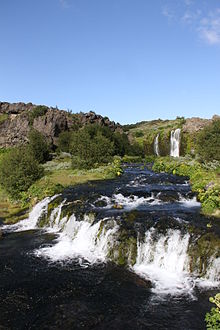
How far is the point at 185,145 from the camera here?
67.4 meters

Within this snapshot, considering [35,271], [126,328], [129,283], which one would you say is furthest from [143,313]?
[35,271]

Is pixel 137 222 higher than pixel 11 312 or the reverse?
higher

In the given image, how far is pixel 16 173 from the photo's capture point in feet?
99.9

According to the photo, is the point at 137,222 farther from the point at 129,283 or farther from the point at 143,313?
the point at 143,313

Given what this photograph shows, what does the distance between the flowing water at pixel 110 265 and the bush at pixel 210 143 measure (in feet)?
49.7

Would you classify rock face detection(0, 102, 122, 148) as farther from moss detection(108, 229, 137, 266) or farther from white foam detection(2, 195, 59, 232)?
moss detection(108, 229, 137, 266)

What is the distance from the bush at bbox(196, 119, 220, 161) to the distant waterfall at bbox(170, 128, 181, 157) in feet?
95.7

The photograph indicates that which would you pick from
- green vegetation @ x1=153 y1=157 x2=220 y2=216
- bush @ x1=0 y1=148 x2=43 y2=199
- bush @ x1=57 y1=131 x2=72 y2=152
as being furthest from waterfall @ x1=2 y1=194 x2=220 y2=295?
bush @ x1=57 y1=131 x2=72 y2=152

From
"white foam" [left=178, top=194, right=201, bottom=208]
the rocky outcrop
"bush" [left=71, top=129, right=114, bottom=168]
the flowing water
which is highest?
the rocky outcrop

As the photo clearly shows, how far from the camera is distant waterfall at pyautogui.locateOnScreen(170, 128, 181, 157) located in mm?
68375

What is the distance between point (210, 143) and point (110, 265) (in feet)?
88.1

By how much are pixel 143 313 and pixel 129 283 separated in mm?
2352

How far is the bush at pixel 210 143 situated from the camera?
36156 millimetres

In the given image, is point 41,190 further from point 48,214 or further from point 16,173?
point 48,214
